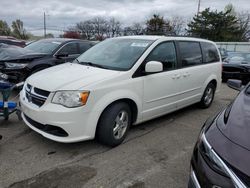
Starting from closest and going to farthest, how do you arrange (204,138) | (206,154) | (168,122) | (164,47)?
(206,154)
(204,138)
(164,47)
(168,122)

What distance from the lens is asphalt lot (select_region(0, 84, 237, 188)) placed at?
107 inches

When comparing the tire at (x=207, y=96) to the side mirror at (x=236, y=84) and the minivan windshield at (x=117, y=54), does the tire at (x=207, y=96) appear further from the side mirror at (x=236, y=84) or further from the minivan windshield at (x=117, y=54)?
the minivan windshield at (x=117, y=54)

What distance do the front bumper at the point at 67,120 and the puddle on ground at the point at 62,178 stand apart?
0.39 m

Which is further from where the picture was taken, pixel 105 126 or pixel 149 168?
pixel 105 126

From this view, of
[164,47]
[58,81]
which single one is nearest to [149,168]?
[58,81]

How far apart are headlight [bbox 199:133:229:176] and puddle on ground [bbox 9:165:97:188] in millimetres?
1387

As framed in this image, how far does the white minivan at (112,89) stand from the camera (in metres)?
3.10

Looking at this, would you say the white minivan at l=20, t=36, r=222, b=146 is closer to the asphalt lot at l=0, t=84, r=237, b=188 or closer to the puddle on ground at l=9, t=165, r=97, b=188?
the asphalt lot at l=0, t=84, r=237, b=188

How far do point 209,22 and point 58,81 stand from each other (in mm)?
41065

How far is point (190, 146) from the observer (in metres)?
3.71

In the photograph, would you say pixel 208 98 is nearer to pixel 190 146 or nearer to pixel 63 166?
pixel 190 146

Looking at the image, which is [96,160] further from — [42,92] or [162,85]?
[162,85]

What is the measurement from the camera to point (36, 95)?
11.0 feet

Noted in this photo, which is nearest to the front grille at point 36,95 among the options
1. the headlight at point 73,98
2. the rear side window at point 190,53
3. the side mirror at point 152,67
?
the headlight at point 73,98
